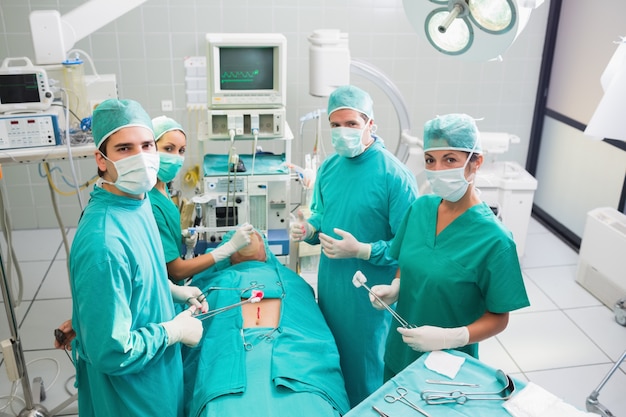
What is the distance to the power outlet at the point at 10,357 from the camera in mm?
2443

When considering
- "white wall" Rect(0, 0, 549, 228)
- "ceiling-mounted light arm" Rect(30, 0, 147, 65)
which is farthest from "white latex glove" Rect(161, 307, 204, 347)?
"white wall" Rect(0, 0, 549, 228)

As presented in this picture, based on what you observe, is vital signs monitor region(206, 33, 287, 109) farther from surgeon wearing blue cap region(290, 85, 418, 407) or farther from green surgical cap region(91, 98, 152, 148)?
green surgical cap region(91, 98, 152, 148)

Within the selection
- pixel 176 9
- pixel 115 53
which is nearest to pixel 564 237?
pixel 176 9

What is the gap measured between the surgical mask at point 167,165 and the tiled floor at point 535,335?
1.31 m

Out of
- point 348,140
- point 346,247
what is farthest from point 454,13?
point 346,247

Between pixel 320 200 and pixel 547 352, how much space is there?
1.65 meters

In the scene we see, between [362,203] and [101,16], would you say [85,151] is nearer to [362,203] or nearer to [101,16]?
[101,16]

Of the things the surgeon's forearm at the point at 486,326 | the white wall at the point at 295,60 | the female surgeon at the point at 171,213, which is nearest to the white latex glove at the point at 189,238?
the female surgeon at the point at 171,213

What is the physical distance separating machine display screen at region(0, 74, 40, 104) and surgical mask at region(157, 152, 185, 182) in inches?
28.9

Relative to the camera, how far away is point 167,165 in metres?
2.33

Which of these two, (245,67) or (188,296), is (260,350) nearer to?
(188,296)

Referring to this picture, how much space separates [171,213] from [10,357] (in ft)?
3.12

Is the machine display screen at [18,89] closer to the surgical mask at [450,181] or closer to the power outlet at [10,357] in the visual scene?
the power outlet at [10,357]

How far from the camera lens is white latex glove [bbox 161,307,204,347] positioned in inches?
71.7
